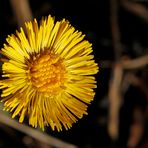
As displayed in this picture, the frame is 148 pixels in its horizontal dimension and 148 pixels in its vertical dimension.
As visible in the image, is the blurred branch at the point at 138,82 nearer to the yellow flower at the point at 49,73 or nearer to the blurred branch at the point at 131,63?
the blurred branch at the point at 131,63

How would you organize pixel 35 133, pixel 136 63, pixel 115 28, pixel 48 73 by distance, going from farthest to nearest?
1. pixel 136 63
2. pixel 115 28
3. pixel 35 133
4. pixel 48 73

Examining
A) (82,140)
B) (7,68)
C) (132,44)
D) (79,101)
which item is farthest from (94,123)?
(7,68)

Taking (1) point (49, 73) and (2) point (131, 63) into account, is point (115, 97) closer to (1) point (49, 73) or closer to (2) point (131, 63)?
(2) point (131, 63)

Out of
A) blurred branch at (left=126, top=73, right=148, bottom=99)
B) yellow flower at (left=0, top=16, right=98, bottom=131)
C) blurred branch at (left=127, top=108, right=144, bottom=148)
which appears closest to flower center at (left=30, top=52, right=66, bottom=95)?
yellow flower at (left=0, top=16, right=98, bottom=131)

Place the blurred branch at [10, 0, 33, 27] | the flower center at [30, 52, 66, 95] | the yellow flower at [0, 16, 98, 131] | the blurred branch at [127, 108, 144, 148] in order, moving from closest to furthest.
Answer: the yellow flower at [0, 16, 98, 131], the flower center at [30, 52, 66, 95], the blurred branch at [10, 0, 33, 27], the blurred branch at [127, 108, 144, 148]

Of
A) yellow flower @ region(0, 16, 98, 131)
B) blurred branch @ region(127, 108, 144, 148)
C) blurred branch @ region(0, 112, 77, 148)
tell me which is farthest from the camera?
blurred branch @ region(127, 108, 144, 148)

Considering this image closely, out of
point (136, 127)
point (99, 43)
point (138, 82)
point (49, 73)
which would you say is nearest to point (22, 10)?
point (99, 43)

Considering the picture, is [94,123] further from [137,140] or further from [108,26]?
[108,26]

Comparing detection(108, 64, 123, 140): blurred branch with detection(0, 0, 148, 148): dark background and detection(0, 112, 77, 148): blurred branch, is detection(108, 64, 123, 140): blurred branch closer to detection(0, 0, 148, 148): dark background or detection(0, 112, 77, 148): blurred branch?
detection(0, 0, 148, 148): dark background
